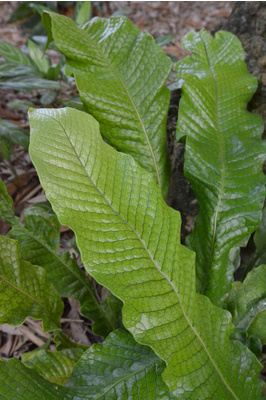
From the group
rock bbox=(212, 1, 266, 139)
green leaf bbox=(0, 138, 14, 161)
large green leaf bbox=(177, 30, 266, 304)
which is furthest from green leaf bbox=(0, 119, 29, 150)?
rock bbox=(212, 1, 266, 139)

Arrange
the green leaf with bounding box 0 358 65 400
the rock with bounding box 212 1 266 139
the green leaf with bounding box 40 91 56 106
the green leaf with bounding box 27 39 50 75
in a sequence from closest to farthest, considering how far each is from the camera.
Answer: the green leaf with bounding box 0 358 65 400 → the rock with bounding box 212 1 266 139 → the green leaf with bounding box 40 91 56 106 → the green leaf with bounding box 27 39 50 75

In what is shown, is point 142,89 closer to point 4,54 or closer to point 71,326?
point 71,326

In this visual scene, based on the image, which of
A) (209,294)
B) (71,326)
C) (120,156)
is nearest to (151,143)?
(120,156)

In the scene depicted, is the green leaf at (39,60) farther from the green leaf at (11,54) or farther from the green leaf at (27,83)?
the green leaf at (27,83)

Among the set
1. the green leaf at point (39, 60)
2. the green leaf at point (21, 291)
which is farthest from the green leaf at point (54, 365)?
the green leaf at point (39, 60)

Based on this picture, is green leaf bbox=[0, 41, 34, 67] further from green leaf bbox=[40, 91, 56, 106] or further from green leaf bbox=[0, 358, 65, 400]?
green leaf bbox=[0, 358, 65, 400]
